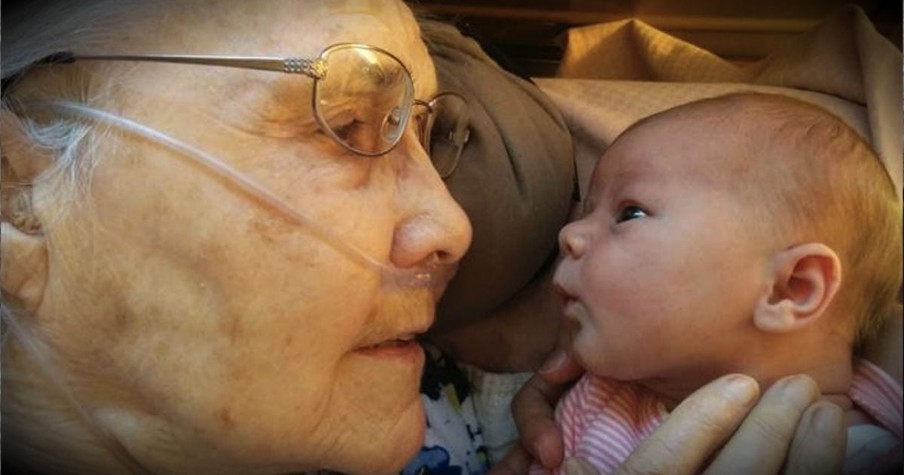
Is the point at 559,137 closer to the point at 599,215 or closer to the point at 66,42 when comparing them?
the point at 599,215

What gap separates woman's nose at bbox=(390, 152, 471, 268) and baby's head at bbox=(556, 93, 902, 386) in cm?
17

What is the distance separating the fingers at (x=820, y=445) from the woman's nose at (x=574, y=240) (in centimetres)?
30

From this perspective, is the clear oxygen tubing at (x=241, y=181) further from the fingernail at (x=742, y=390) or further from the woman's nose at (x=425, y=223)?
the fingernail at (x=742, y=390)

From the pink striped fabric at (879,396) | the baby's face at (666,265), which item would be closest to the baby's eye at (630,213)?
the baby's face at (666,265)

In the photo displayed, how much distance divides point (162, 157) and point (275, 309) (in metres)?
0.16

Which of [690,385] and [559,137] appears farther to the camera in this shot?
[559,137]

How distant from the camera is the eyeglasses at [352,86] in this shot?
79 centimetres

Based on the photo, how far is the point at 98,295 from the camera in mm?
771

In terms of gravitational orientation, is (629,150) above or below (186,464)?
above

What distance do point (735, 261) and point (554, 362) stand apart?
310 millimetres

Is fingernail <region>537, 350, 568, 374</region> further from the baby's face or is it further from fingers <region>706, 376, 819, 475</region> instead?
fingers <region>706, 376, 819, 475</region>

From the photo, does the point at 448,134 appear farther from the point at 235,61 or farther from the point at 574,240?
the point at 235,61

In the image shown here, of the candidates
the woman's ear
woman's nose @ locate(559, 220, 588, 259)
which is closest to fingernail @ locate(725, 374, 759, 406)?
woman's nose @ locate(559, 220, 588, 259)

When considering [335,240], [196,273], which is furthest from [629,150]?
[196,273]
